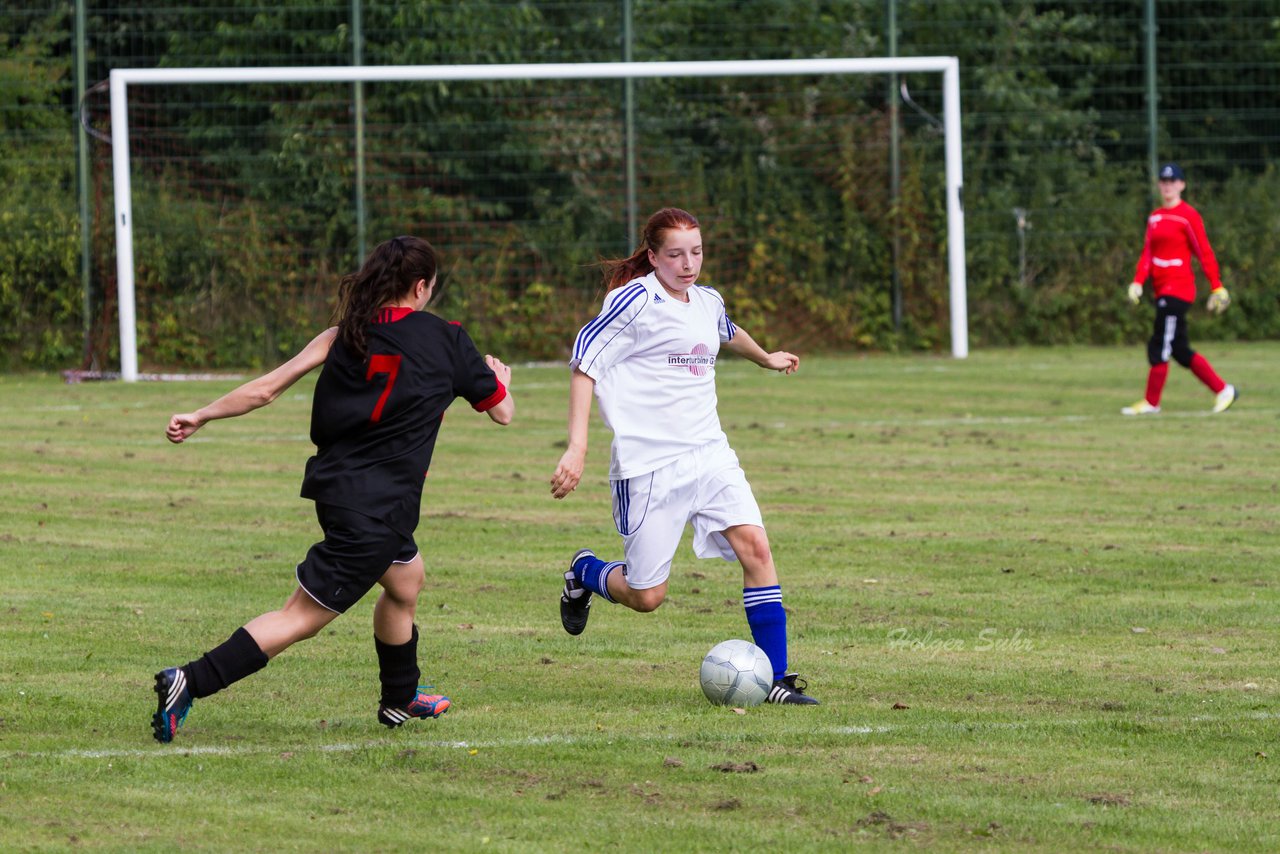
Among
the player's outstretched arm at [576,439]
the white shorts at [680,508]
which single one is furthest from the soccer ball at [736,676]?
the player's outstretched arm at [576,439]

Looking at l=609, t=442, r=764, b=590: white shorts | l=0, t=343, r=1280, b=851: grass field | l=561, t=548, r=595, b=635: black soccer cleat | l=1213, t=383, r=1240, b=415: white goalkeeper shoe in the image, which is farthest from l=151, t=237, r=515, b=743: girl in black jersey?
l=1213, t=383, r=1240, b=415: white goalkeeper shoe

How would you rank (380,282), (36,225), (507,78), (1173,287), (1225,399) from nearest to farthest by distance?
(380,282), (1225,399), (1173,287), (507,78), (36,225)

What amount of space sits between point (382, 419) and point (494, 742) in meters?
1.04

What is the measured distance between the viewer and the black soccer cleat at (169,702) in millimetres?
5215

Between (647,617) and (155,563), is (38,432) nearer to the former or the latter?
(155,563)

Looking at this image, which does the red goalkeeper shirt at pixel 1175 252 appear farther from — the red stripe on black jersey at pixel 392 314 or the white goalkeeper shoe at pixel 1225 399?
the red stripe on black jersey at pixel 392 314

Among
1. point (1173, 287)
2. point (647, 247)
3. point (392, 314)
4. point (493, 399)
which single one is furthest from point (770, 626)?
point (1173, 287)

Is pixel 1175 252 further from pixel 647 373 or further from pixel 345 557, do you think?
pixel 345 557

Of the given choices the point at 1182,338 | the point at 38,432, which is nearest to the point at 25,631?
the point at 38,432

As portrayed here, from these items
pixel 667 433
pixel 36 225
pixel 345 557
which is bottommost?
pixel 345 557

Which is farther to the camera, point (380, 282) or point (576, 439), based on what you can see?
point (576, 439)

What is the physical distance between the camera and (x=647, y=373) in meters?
6.21

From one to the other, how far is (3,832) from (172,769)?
67cm

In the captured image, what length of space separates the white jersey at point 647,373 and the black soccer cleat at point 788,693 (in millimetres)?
858
